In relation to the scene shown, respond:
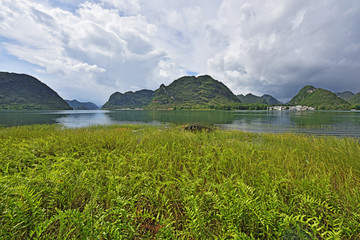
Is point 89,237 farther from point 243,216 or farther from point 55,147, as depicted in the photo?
point 55,147

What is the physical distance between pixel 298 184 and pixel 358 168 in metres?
3.75

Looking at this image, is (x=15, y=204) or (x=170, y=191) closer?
(x=15, y=204)

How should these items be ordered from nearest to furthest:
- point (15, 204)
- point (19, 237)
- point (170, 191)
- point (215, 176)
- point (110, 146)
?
point (19, 237) < point (15, 204) < point (170, 191) < point (215, 176) < point (110, 146)

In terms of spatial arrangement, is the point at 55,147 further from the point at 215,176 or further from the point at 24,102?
the point at 24,102

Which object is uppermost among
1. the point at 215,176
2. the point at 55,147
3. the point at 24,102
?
the point at 24,102

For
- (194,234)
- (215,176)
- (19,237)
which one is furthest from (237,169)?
(19,237)

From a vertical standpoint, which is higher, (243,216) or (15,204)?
(15,204)

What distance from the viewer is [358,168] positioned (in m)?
5.33

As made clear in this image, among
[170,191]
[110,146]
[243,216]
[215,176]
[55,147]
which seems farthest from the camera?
[110,146]

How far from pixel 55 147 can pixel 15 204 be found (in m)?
5.76

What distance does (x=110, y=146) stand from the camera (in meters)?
8.48

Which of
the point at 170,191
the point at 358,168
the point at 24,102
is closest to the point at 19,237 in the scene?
the point at 170,191

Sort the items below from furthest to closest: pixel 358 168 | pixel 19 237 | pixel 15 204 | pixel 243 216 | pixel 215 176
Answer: pixel 358 168
pixel 215 176
pixel 243 216
pixel 15 204
pixel 19 237

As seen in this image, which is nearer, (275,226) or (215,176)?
(275,226)
